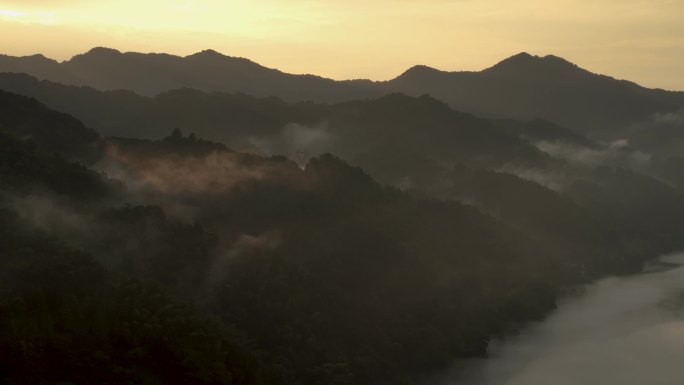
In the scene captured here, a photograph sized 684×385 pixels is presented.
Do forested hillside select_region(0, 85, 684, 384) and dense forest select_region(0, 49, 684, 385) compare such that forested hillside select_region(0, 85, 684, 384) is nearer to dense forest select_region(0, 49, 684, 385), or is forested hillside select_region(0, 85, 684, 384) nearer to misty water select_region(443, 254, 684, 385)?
dense forest select_region(0, 49, 684, 385)

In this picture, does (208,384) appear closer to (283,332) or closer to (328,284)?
(283,332)

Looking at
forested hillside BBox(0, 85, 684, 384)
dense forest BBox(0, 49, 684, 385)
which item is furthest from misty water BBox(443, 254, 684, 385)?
forested hillside BBox(0, 85, 684, 384)

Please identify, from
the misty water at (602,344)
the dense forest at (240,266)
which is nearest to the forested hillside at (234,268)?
the dense forest at (240,266)

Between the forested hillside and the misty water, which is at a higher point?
the forested hillside

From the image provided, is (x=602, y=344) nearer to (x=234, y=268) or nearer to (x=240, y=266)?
(x=240, y=266)

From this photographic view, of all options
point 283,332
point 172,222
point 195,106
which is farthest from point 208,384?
point 195,106

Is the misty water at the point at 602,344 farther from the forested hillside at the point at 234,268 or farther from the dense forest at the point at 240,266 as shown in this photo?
the forested hillside at the point at 234,268
